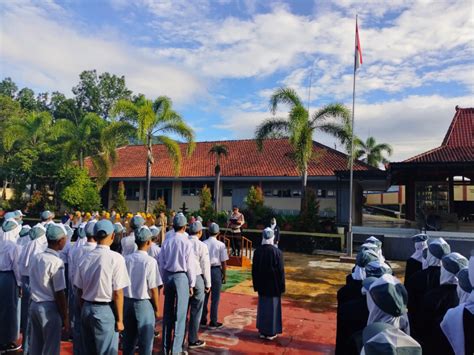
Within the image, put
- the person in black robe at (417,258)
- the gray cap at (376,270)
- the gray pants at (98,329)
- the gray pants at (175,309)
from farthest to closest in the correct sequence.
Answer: the person in black robe at (417,258) → the gray pants at (175,309) → the gray pants at (98,329) → the gray cap at (376,270)

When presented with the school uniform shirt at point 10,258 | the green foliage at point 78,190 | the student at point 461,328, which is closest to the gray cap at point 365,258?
the student at point 461,328

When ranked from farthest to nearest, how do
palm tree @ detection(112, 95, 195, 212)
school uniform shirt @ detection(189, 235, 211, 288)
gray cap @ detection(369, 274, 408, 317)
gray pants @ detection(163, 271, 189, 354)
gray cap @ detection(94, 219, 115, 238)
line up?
1. palm tree @ detection(112, 95, 195, 212)
2. school uniform shirt @ detection(189, 235, 211, 288)
3. gray pants @ detection(163, 271, 189, 354)
4. gray cap @ detection(94, 219, 115, 238)
5. gray cap @ detection(369, 274, 408, 317)

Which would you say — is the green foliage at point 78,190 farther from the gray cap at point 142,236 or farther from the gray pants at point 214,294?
the gray cap at point 142,236

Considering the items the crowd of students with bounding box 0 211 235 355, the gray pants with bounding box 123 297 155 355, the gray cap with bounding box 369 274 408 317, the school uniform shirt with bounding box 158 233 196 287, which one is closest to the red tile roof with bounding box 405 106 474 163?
the school uniform shirt with bounding box 158 233 196 287

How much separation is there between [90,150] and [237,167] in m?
9.63

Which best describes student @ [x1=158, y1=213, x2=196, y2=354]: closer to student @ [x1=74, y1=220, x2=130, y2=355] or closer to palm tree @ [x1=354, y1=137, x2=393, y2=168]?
student @ [x1=74, y1=220, x2=130, y2=355]

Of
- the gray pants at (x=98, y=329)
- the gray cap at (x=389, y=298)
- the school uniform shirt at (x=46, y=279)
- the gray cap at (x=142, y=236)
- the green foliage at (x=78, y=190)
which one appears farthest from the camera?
the green foliage at (x=78, y=190)

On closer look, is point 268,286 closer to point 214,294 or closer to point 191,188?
point 214,294

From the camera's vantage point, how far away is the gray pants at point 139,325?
4480 millimetres

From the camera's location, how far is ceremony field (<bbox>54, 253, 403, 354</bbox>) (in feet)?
19.1

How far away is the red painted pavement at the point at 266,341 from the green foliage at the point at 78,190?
58.0 ft

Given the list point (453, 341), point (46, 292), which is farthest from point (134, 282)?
point (453, 341)

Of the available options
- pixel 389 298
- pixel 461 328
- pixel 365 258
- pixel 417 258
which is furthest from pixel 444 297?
pixel 417 258

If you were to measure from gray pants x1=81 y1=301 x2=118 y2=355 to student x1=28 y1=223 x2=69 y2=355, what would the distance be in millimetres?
391
